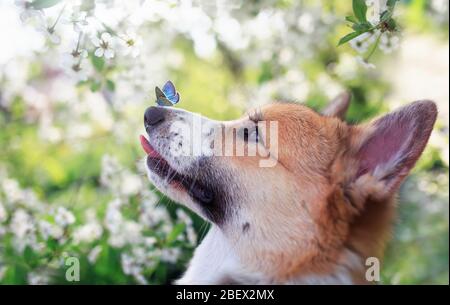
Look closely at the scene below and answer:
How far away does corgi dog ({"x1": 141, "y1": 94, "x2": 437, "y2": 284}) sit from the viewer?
7.59ft

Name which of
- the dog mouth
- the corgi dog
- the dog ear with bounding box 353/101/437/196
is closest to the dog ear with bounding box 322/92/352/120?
the corgi dog

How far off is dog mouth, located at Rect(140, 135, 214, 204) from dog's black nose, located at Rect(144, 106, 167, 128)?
0.10m

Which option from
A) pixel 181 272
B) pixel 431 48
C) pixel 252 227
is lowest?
pixel 181 272

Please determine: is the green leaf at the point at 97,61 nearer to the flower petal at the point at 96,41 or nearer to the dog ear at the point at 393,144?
the flower petal at the point at 96,41

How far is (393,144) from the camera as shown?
2.29 meters

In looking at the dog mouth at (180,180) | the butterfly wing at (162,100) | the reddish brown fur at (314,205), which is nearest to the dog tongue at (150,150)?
the dog mouth at (180,180)

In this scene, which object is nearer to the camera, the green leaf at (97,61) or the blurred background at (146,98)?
the green leaf at (97,61)

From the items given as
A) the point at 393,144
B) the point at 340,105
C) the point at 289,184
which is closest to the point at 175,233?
the point at 289,184

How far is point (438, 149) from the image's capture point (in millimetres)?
3773

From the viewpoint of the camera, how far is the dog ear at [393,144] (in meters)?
2.20

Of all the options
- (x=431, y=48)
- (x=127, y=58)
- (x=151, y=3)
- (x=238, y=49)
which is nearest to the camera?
(x=151, y=3)
